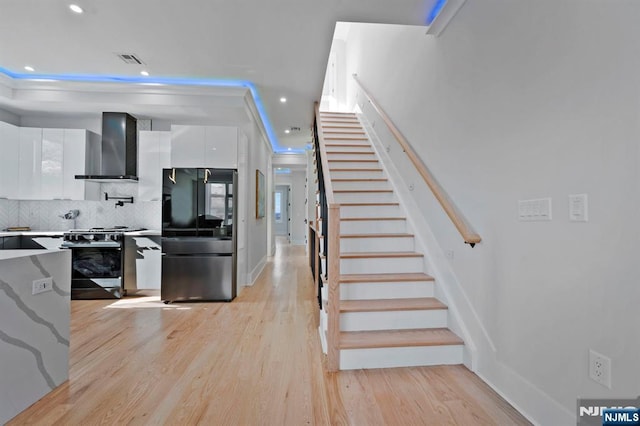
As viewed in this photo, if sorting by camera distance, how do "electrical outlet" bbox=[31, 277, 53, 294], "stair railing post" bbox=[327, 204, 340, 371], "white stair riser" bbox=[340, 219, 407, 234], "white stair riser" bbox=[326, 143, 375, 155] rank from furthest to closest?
"white stair riser" bbox=[326, 143, 375, 155]
"white stair riser" bbox=[340, 219, 407, 234]
"stair railing post" bbox=[327, 204, 340, 371]
"electrical outlet" bbox=[31, 277, 53, 294]

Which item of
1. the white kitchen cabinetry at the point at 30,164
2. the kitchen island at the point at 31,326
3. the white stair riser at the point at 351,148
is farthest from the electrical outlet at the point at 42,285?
the white stair riser at the point at 351,148

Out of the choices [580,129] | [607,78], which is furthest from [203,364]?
[607,78]

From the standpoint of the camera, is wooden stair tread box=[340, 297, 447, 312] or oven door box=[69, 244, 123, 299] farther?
oven door box=[69, 244, 123, 299]

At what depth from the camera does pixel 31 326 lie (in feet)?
6.01

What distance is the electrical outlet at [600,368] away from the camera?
4.36ft

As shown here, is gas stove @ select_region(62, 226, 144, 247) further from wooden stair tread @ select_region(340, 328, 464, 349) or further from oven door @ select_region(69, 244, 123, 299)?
wooden stair tread @ select_region(340, 328, 464, 349)

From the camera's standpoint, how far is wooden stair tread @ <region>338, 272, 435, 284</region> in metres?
2.70

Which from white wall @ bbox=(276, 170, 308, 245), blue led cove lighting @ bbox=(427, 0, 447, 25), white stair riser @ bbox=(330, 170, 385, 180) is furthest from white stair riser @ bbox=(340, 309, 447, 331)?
white wall @ bbox=(276, 170, 308, 245)

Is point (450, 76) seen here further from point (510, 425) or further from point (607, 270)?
point (510, 425)

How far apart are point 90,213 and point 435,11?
534 cm

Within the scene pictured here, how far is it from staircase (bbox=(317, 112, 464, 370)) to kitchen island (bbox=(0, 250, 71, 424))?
1.88m

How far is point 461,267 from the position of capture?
2430 millimetres

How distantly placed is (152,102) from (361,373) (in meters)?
4.21
